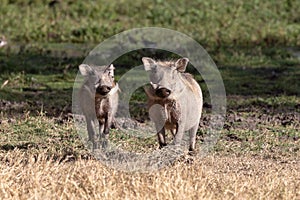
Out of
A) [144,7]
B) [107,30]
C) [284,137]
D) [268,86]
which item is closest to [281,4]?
[144,7]

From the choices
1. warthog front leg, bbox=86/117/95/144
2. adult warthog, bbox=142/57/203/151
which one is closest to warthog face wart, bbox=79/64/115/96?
warthog front leg, bbox=86/117/95/144

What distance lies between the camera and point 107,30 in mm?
18953

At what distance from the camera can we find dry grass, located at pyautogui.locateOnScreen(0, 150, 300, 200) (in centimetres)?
688

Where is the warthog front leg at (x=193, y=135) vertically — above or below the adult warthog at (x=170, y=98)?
below

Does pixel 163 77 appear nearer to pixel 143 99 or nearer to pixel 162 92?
pixel 162 92

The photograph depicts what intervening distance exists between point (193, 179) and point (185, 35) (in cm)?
1111

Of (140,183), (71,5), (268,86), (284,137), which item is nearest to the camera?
(140,183)

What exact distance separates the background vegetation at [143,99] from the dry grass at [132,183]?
0.01 metres

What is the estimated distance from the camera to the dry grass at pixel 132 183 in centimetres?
688

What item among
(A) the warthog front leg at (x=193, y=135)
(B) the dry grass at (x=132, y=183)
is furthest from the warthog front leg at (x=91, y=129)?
(B) the dry grass at (x=132, y=183)

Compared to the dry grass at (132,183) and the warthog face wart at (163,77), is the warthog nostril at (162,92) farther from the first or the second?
the dry grass at (132,183)

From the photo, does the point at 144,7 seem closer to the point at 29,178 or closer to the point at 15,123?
the point at 15,123

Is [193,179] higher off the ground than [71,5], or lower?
lower

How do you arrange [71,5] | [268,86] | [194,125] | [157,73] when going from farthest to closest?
[71,5]
[268,86]
[194,125]
[157,73]
